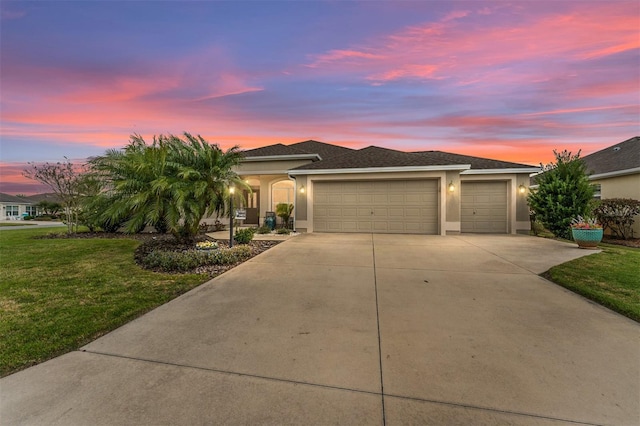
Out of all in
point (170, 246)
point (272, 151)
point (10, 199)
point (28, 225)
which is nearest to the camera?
point (170, 246)

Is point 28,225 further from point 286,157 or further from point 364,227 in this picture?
point 364,227

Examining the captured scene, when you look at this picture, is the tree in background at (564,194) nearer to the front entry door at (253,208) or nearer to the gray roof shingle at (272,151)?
the gray roof shingle at (272,151)

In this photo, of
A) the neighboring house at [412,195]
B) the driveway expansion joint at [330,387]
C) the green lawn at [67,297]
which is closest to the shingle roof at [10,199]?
the green lawn at [67,297]

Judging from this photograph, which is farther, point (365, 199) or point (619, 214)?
point (365, 199)

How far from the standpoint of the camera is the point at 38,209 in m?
37.3

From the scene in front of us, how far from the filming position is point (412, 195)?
11547 millimetres

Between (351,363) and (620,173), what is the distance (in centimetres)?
1528

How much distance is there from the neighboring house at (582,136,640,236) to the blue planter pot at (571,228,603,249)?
16.4ft

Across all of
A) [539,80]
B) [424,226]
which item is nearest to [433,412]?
[424,226]

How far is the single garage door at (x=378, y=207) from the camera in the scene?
11.4m

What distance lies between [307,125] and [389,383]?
1444 centimetres

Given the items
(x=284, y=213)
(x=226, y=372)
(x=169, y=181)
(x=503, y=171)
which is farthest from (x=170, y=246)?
(x=503, y=171)

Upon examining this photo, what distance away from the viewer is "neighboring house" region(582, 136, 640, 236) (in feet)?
34.7

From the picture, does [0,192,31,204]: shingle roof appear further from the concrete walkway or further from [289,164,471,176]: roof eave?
[289,164,471,176]: roof eave
